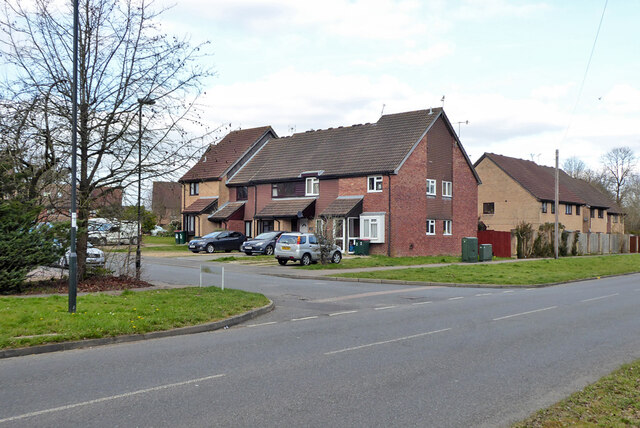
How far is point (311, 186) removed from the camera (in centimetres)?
4009

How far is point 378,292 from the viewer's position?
18.2 meters

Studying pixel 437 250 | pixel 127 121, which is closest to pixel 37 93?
pixel 127 121

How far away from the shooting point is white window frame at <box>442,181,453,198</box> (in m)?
40.0

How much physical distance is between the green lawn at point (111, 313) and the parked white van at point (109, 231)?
110 inches

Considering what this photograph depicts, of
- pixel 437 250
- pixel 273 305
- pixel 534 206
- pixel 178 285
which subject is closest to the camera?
pixel 273 305

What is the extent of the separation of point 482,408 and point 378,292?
1228 centimetres

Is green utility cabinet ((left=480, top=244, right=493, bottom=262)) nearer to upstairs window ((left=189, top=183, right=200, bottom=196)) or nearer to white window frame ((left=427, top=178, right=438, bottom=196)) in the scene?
white window frame ((left=427, top=178, right=438, bottom=196))

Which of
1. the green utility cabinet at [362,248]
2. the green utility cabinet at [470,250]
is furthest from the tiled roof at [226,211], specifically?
the green utility cabinet at [470,250]

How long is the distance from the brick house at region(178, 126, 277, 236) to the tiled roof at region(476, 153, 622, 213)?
22.5 meters

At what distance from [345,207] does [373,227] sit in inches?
88.1

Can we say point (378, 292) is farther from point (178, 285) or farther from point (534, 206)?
point (534, 206)

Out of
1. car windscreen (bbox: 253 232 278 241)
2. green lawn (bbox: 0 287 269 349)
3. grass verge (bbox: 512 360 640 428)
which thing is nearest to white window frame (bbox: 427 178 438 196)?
car windscreen (bbox: 253 232 278 241)

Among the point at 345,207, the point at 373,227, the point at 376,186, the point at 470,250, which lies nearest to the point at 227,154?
the point at 345,207

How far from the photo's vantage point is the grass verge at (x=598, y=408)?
5.20 m
